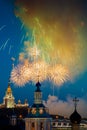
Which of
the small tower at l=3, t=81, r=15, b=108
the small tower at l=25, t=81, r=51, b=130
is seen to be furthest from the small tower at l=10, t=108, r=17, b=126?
the small tower at l=3, t=81, r=15, b=108

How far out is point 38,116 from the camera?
2095cm

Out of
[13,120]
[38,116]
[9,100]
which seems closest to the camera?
[38,116]

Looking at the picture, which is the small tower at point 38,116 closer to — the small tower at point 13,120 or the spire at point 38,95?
the spire at point 38,95

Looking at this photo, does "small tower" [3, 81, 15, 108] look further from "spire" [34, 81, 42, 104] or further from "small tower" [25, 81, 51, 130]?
"spire" [34, 81, 42, 104]

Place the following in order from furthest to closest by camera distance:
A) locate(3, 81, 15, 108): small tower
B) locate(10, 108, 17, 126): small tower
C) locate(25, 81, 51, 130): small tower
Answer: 1. locate(3, 81, 15, 108): small tower
2. locate(10, 108, 17, 126): small tower
3. locate(25, 81, 51, 130): small tower

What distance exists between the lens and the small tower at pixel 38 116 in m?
20.5

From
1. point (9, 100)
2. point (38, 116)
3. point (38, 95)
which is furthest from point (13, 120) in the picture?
point (9, 100)

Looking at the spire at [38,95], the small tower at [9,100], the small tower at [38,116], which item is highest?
the small tower at [9,100]

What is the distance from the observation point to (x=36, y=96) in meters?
20.7

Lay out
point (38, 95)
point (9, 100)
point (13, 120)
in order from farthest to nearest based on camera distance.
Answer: point (9, 100) < point (13, 120) < point (38, 95)

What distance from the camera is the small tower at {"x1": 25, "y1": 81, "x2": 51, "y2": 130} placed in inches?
805

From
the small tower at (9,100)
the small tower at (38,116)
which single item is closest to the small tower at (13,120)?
the small tower at (38,116)

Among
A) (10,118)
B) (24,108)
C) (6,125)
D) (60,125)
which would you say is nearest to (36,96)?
(6,125)

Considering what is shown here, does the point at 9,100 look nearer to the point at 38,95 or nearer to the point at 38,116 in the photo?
the point at 38,116
